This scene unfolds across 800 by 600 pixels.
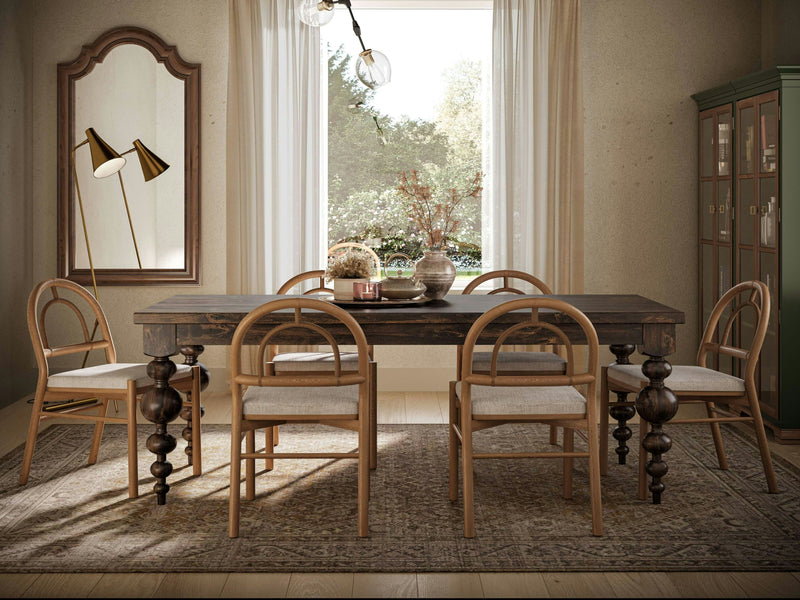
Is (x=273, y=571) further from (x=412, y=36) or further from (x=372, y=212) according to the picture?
(x=412, y=36)

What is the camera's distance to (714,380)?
11.3 ft

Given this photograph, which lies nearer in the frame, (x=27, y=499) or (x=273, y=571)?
(x=273, y=571)

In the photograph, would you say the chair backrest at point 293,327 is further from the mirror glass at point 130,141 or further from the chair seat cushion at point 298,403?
the mirror glass at point 130,141

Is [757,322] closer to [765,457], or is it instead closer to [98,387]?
[765,457]

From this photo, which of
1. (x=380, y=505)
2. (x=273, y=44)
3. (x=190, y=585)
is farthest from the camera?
(x=273, y=44)

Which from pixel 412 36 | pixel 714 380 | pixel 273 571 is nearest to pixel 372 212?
pixel 412 36

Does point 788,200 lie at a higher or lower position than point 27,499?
higher

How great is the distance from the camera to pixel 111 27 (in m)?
5.43

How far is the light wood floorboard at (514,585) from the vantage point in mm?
2551

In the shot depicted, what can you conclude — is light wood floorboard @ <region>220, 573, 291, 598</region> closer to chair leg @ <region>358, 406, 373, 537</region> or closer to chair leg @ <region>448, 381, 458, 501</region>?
chair leg @ <region>358, 406, 373, 537</region>

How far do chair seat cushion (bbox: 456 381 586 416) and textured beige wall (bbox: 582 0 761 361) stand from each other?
2649 mm

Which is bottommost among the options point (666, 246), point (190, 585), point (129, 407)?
point (190, 585)

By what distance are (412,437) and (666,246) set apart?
87.9 inches

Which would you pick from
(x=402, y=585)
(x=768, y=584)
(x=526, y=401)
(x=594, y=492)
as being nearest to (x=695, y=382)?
(x=594, y=492)
